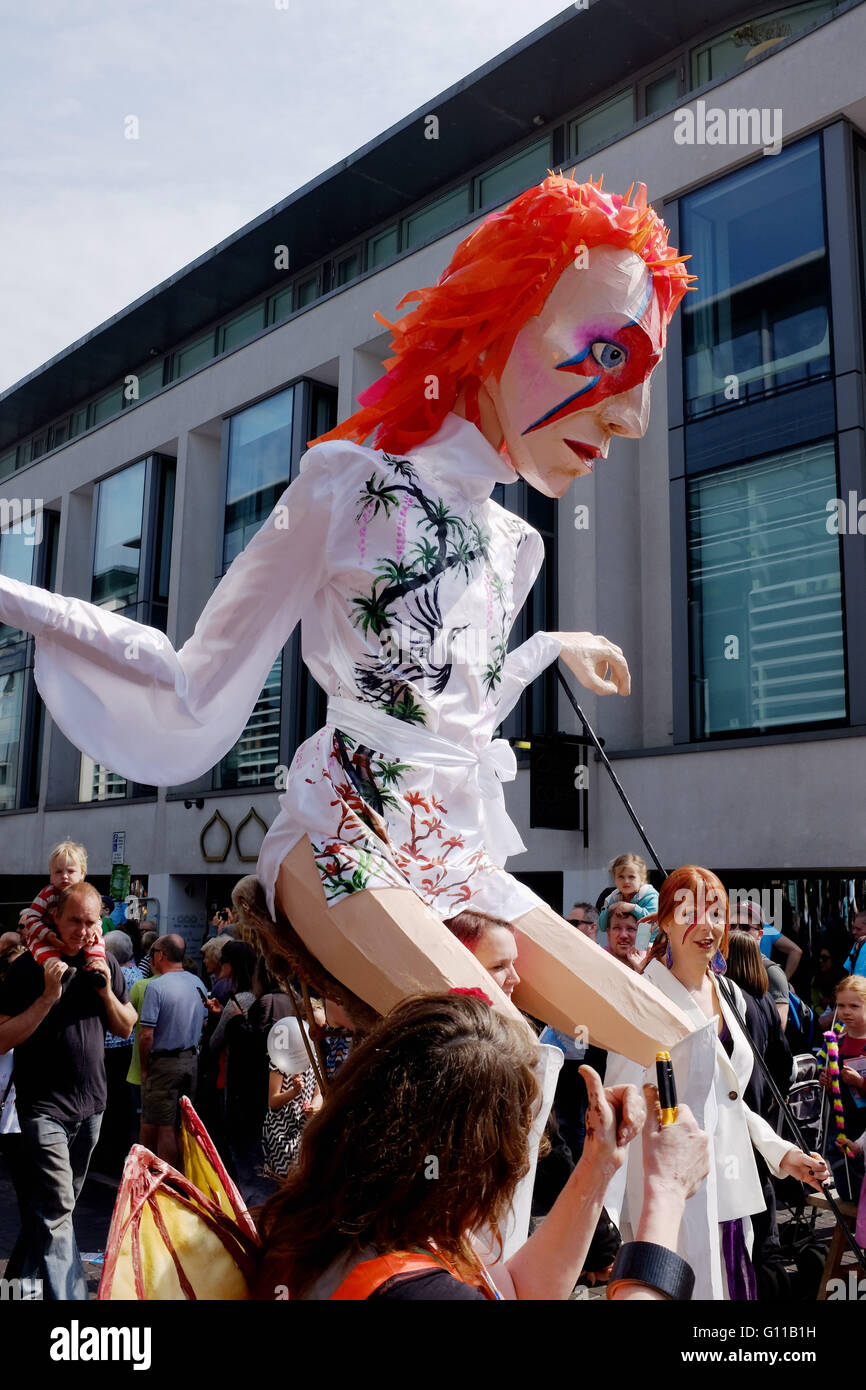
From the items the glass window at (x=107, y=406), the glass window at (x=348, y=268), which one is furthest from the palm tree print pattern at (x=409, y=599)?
the glass window at (x=107, y=406)

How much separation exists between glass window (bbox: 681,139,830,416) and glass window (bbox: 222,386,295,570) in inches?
269

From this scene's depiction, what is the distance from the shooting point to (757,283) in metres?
11.4

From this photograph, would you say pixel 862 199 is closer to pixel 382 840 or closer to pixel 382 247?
pixel 382 247

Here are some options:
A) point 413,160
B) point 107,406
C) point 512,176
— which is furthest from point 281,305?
point 107,406

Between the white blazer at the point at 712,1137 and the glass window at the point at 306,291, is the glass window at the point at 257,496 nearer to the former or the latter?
the glass window at the point at 306,291

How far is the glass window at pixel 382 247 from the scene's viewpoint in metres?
17.1

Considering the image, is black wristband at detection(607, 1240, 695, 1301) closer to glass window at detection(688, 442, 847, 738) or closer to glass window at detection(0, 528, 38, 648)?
glass window at detection(688, 442, 847, 738)

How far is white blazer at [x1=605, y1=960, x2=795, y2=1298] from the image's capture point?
1799mm

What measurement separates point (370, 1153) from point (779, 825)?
9682 millimetres

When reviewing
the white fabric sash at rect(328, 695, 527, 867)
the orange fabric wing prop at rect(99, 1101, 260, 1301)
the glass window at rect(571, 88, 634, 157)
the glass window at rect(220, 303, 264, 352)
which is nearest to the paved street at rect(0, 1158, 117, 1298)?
the white fabric sash at rect(328, 695, 527, 867)

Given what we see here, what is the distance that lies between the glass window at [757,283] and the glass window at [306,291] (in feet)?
26.0

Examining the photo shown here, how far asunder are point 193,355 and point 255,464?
166 inches
